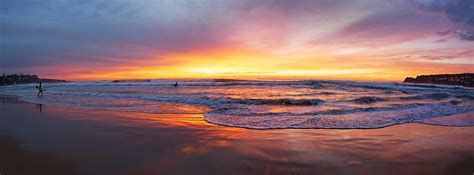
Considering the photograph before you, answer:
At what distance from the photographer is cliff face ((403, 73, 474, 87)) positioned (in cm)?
3292

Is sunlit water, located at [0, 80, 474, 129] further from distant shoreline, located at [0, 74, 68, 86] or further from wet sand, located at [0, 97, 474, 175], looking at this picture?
distant shoreline, located at [0, 74, 68, 86]

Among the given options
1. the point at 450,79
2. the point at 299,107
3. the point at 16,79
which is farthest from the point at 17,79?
the point at 450,79

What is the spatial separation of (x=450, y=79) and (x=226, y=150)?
44536 millimetres

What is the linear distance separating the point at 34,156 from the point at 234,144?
11.3 feet

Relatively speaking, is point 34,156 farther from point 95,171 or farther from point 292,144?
point 292,144

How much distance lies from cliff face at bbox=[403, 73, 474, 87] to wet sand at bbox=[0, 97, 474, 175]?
35963mm

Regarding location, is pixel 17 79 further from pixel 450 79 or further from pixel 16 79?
pixel 450 79

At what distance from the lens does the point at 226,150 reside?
455cm

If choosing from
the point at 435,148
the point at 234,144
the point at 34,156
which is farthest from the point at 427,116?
the point at 34,156

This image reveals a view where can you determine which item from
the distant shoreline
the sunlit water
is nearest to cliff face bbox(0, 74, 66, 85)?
the distant shoreline

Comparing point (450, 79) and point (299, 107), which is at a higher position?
point (450, 79)

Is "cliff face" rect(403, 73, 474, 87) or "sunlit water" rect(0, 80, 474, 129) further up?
"cliff face" rect(403, 73, 474, 87)

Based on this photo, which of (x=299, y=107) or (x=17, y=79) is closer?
(x=299, y=107)

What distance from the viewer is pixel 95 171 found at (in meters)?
3.54
